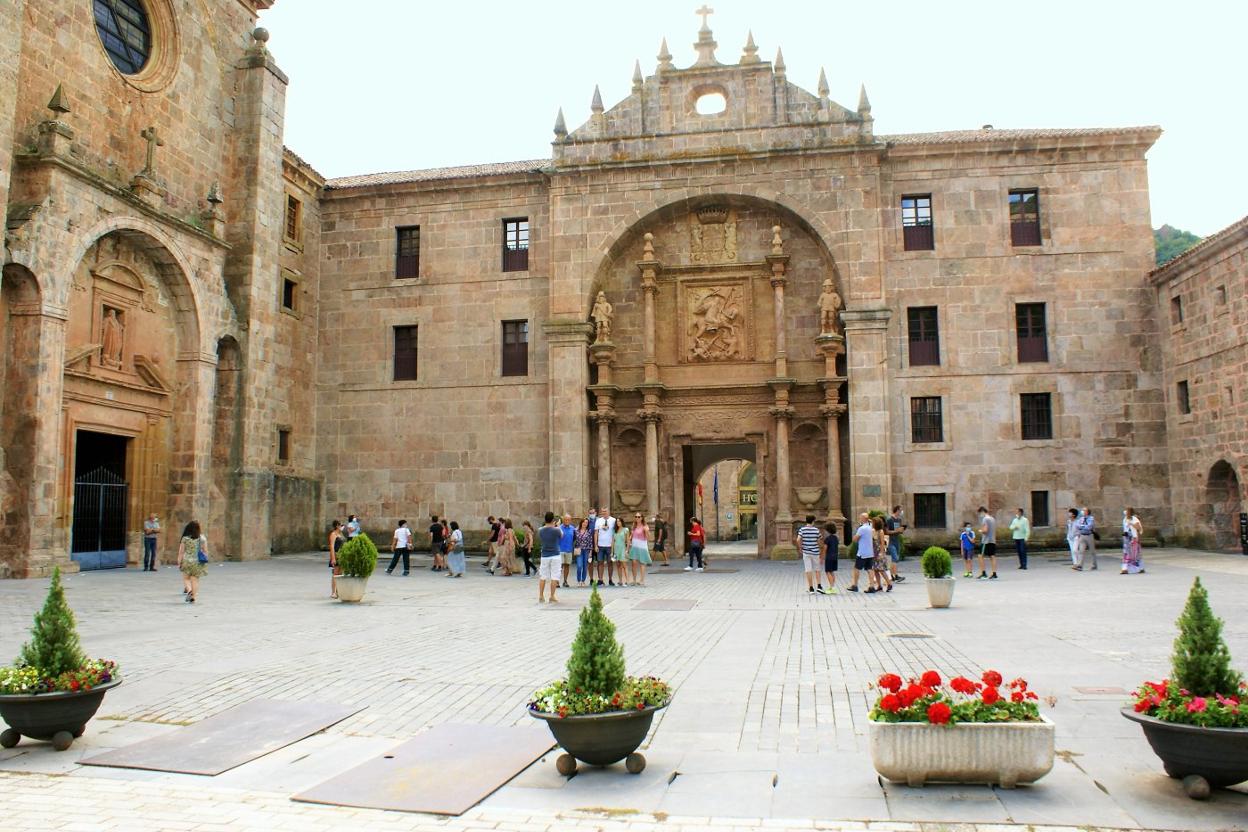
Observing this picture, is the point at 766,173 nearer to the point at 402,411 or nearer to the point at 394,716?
the point at 402,411

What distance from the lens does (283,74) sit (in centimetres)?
2873

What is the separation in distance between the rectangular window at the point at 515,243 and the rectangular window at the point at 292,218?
643 cm

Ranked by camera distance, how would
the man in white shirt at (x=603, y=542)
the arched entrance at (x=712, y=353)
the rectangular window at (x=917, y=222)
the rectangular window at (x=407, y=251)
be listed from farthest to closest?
the rectangular window at (x=407, y=251) < the arched entrance at (x=712, y=353) < the rectangular window at (x=917, y=222) < the man in white shirt at (x=603, y=542)

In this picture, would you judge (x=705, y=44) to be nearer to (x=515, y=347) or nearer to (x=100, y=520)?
(x=515, y=347)

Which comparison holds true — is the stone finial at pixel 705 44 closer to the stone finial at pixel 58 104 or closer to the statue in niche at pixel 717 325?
the statue in niche at pixel 717 325

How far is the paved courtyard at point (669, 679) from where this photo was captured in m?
5.41

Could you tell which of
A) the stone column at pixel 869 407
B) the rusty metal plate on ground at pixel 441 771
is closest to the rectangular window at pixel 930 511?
the stone column at pixel 869 407

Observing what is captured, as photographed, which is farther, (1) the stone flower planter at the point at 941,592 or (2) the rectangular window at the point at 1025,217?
(2) the rectangular window at the point at 1025,217

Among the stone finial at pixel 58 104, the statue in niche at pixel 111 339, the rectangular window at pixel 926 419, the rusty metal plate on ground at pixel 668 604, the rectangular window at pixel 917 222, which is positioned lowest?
the rusty metal plate on ground at pixel 668 604

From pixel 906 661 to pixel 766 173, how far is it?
20.6 m

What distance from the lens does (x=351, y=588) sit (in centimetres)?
1645

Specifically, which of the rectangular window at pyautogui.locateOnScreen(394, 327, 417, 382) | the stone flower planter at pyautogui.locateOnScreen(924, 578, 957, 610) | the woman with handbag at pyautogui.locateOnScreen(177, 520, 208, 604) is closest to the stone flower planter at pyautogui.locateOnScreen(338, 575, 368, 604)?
the woman with handbag at pyautogui.locateOnScreen(177, 520, 208, 604)

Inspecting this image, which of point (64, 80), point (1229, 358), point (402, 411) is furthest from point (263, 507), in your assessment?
point (1229, 358)

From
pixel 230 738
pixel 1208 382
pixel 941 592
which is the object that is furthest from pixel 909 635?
pixel 1208 382
